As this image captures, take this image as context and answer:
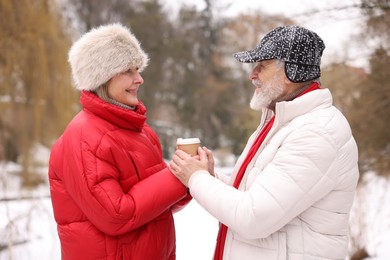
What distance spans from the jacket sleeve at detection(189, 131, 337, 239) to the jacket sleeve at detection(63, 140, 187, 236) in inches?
12.8

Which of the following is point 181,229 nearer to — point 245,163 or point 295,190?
point 245,163

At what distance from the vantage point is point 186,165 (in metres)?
1.74

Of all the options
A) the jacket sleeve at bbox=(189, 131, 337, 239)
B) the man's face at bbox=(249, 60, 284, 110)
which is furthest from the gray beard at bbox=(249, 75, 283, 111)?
the jacket sleeve at bbox=(189, 131, 337, 239)

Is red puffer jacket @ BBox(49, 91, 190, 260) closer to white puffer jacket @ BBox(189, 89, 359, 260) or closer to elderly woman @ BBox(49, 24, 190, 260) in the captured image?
elderly woman @ BBox(49, 24, 190, 260)

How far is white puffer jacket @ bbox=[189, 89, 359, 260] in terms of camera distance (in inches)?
57.8

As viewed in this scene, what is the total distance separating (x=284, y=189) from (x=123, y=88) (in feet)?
2.62

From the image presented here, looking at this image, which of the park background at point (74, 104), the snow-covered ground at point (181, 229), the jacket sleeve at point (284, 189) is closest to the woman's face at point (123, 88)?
the jacket sleeve at point (284, 189)

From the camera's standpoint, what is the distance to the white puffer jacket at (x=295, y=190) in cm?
147

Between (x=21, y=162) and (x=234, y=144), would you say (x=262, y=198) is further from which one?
(x=234, y=144)

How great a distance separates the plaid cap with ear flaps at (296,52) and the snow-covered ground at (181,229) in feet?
10.6

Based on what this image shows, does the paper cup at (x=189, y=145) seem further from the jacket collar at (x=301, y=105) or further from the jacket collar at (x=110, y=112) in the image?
the jacket collar at (x=301, y=105)

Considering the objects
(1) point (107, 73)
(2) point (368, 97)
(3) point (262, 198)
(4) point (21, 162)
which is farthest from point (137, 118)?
(4) point (21, 162)

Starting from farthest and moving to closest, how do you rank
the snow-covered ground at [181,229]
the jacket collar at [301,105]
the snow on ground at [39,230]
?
the snow-covered ground at [181,229], the snow on ground at [39,230], the jacket collar at [301,105]

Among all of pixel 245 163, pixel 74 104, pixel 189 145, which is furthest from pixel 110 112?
pixel 74 104
